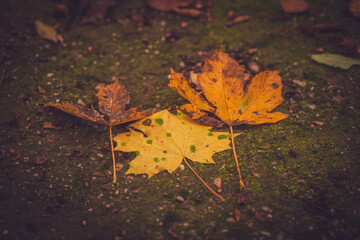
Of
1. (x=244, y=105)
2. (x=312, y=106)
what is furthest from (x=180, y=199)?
(x=312, y=106)

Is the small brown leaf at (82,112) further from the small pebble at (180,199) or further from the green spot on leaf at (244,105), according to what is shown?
the green spot on leaf at (244,105)

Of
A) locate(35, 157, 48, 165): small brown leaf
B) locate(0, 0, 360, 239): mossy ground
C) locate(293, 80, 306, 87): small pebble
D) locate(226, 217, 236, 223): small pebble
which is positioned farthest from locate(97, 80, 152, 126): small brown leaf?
locate(293, 80, 306, 87): small pebble

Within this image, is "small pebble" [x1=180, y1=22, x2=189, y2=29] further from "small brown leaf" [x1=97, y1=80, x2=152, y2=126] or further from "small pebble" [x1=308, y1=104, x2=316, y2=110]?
"small pebble" [x1=308, y1=104, x2=316, y2=110]

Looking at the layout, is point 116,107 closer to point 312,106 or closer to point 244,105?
point 244,105

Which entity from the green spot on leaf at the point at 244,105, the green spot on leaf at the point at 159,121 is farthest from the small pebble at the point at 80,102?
the green spot on leaf at the point at 244,105

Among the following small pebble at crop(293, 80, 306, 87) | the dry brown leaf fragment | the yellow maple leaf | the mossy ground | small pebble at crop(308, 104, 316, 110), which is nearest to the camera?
the mossy ground
